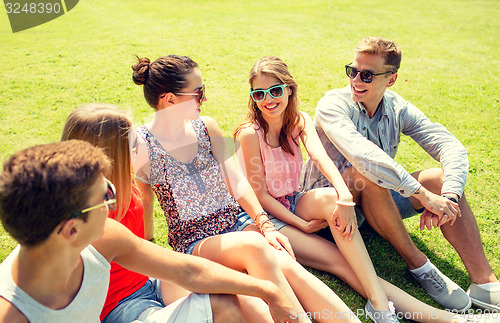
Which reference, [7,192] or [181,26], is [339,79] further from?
[7,192]

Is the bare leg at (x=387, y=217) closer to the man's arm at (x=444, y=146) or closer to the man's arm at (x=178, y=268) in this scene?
the man's arm at (x=444, y=146)

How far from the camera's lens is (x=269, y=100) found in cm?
350

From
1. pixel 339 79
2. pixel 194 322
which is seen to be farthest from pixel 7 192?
pixel 339 79

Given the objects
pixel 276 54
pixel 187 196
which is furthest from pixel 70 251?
pixel 276 54

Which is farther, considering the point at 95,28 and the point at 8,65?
the point at 95,28

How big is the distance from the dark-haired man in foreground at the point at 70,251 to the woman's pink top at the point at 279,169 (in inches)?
53.5

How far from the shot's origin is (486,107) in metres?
7.07

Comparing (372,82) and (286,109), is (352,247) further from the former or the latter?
(372,82)

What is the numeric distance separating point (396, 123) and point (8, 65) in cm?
729

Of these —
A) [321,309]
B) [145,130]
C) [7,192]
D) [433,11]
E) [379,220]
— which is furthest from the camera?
[433,11]

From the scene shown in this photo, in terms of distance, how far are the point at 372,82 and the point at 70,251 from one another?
288 cm

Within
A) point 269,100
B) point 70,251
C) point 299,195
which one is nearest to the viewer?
point 70,251

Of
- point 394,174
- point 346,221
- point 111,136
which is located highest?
point 111,136
